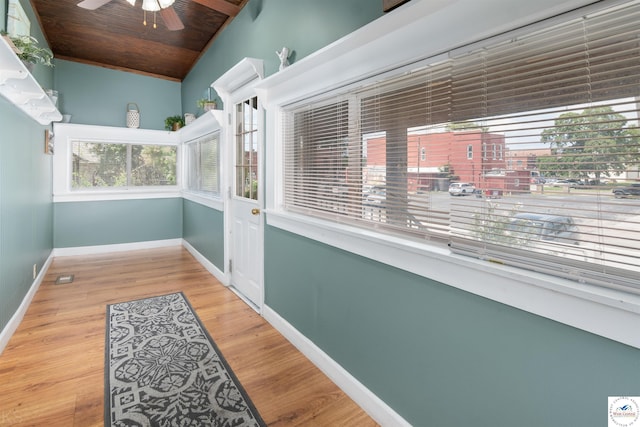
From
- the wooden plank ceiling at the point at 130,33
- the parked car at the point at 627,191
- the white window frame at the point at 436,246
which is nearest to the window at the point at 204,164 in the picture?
the wooden plank ceiling at the point at 130,33

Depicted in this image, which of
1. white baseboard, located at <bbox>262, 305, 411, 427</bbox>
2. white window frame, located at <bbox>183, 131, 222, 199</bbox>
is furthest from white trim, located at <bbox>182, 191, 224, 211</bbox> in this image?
white baseboard, located at <bbox>262, 305, 411, 427</bbox>

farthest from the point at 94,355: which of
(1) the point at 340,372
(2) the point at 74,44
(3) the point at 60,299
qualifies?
(2) the point at 74,44

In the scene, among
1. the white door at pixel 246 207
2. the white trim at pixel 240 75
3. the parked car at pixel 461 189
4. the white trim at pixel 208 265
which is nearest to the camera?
the parked car at pixel 461 189

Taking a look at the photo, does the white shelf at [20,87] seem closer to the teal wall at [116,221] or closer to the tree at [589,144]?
the teal wall at [116,221]

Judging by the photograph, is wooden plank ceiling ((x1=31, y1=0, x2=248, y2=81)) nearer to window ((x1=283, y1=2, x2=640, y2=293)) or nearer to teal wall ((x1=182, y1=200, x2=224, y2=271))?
teal wall ((x1=182, y1=200, x2=224, y2=271))

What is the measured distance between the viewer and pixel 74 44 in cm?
452

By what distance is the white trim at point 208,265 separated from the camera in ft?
12.8

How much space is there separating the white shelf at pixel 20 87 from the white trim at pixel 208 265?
229cm

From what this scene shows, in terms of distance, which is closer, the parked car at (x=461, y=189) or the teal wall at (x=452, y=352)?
the teal wall at (x=452, y=352)

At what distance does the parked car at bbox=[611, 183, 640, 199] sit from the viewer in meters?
0.92

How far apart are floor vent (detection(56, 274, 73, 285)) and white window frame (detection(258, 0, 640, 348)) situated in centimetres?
328

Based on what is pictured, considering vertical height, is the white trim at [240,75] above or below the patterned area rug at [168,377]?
above

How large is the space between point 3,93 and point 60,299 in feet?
6.78

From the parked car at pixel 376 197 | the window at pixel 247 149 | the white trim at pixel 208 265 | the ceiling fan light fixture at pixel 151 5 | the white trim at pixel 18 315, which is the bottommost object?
the white trim at pixel 18 315
